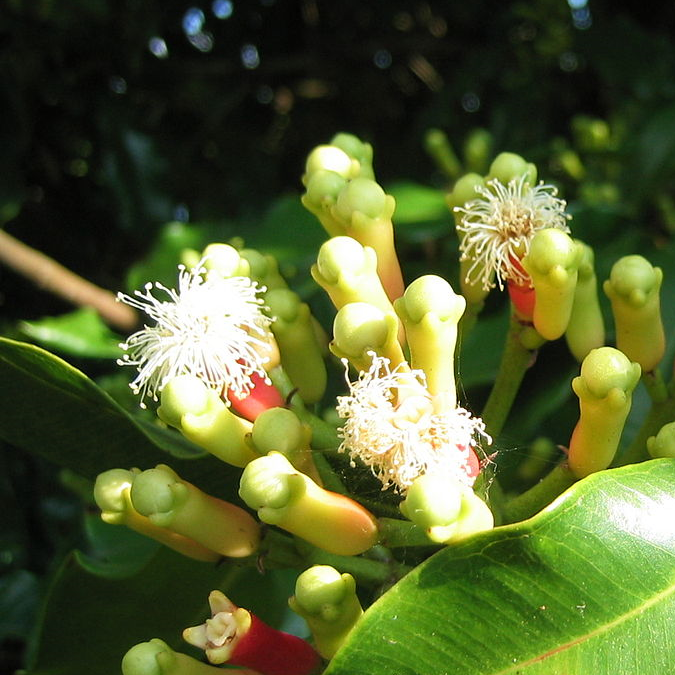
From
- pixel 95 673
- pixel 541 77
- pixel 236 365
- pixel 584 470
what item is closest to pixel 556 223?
pixel 584 470

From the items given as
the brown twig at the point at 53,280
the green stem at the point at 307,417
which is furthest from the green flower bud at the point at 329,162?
the brown twig at the point at 53,280

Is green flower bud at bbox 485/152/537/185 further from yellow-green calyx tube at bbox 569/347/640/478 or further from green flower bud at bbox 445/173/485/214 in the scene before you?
yellow-green calyx tube at bbox 569/347/640/478

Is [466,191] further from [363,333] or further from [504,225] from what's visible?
[363,333]

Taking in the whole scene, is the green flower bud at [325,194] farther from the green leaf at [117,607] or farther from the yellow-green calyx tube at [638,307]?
the green leaf at [117,607]

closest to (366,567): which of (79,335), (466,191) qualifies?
(466,191)

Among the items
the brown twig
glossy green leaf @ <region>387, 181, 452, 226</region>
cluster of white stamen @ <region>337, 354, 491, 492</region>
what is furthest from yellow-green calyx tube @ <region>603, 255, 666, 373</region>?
the brown twig

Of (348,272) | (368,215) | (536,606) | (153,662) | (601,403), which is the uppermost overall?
Answer: (368,215)

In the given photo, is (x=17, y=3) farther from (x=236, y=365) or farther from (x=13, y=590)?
(x=236, y=365)
